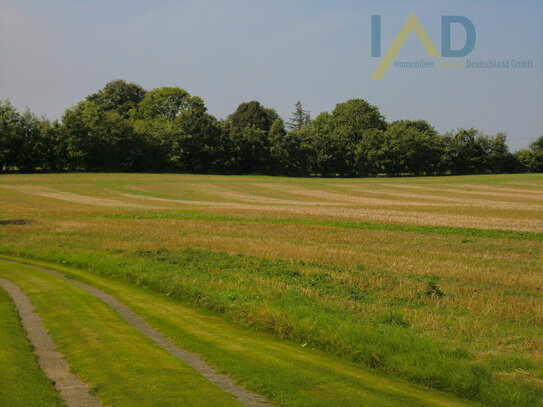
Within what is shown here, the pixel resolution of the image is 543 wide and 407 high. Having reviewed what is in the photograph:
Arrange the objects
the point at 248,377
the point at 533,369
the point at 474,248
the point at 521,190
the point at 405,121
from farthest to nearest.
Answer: the point at 405,121 < the point at 521,190 < the point at 474,248 < the point at 533,369 < the point at 248,377

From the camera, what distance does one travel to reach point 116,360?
968 cm

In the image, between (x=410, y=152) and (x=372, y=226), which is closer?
(x=372, y=226)

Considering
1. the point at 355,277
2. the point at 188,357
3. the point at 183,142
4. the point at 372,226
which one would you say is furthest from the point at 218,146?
the point at 188,357

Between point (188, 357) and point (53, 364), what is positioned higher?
point (53, 364)

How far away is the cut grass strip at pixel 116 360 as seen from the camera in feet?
26.5

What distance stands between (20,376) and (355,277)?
37.9 ft

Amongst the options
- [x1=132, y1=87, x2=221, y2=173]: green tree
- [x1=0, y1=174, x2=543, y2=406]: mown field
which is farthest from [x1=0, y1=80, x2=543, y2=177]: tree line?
[x1=0, y1=174, x2=543, y2=406]: mown field

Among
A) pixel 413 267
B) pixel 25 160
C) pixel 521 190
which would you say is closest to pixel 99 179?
pixel 25 160

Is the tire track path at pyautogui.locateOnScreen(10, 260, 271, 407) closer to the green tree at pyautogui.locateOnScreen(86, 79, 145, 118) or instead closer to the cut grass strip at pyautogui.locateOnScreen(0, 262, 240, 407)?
the cut grass strip at pyautogui.locateOnScreen(0, 262, 240, 407)

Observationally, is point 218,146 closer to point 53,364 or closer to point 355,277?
point 355,277

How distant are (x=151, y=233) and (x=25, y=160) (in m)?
85.0

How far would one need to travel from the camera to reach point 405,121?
593ft

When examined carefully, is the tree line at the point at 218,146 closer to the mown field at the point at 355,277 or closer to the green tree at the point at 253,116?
the green tree at the point at 253,116

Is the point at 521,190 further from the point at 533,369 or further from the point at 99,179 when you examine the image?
the point at 533,369
